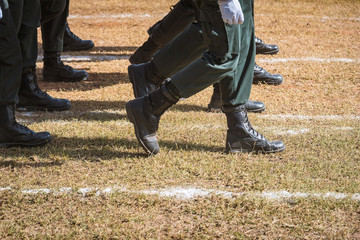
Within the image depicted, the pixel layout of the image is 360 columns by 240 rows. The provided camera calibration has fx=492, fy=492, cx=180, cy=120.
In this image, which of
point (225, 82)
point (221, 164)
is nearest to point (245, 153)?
point (221, 164)

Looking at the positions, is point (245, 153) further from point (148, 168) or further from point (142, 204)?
point (142, 204)

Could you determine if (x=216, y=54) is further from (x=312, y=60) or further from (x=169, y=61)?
(x=312, y=60)

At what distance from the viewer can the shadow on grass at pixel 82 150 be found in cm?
341

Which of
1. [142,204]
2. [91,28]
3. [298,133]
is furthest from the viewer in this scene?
[91,28]

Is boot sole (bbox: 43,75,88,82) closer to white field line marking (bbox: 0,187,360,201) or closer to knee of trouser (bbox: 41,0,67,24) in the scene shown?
knee of trouser (bbox: 41,0,67,24)

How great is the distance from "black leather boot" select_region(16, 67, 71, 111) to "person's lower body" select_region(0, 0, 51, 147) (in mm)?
807

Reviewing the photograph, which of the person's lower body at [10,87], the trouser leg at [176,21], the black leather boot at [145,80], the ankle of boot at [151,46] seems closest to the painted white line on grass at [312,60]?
the ankle of boot at [151,46]

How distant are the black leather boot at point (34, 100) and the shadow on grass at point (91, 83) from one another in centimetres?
75

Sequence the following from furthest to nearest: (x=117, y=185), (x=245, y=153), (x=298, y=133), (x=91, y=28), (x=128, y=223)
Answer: (x=91, y=28) < (x=298, y=133) < (x=245, y=153) < (x=117, y=185) < (x=128, y=223)

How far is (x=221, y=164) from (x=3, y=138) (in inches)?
64.1

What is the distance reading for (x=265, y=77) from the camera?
214 inches

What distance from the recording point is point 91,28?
27.8 ft

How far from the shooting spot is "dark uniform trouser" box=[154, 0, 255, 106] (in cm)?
309

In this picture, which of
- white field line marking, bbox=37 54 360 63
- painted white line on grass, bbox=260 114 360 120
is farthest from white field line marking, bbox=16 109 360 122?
white field line marking, bbox=37 54 360 63
